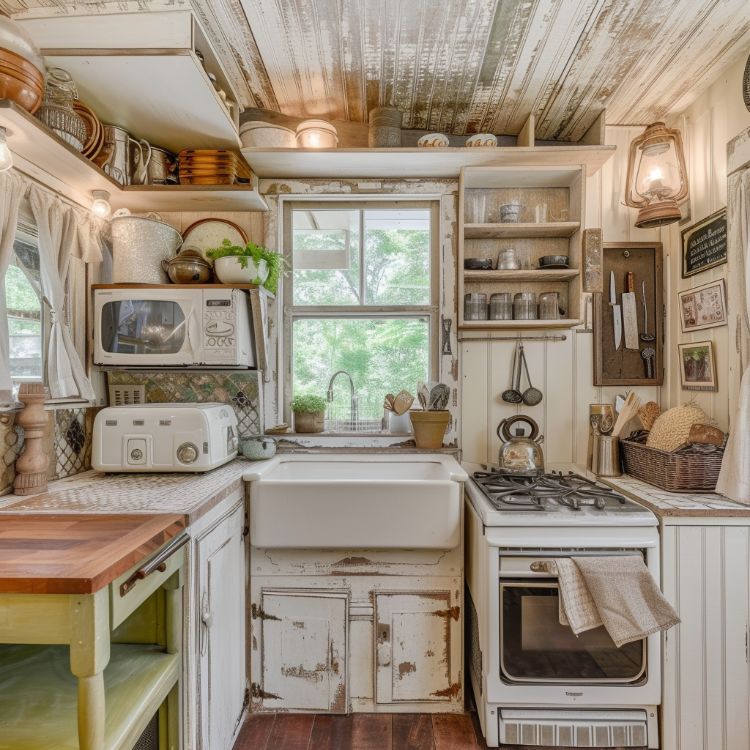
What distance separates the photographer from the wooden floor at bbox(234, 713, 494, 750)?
1748mm

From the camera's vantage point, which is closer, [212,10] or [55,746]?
[55,746]

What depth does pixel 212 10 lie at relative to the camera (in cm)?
171

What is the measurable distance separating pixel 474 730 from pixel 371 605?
60cm

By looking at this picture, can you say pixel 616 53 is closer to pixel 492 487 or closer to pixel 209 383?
pixel 492 487

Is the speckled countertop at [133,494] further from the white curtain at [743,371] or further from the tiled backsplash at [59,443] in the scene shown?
the white curtain at [743,371]

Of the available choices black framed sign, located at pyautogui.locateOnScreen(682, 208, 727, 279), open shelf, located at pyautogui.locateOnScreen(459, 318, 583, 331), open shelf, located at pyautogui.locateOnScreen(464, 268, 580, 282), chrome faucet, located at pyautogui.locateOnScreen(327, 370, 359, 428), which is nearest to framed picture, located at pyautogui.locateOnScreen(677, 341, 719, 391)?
black framed sign, located at pyautogui.locateOnScreen(682, 208, 727, 279)

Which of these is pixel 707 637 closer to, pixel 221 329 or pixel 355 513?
pixel 355 513

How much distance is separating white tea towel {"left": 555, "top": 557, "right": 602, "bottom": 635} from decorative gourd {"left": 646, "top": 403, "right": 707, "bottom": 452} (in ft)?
2.43

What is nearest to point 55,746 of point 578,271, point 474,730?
point 474,730

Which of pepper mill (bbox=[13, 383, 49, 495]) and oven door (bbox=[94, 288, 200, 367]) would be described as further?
oven door (bbox=[94, 288, 200, 367])

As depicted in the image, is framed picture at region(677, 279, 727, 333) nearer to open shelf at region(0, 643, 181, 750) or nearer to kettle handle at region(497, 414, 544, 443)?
kettle handle at region(497, 414, 544, 443)

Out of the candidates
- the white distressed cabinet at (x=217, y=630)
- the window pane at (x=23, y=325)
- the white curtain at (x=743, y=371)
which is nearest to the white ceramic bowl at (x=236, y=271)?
the window pane at (x=23, y=325)

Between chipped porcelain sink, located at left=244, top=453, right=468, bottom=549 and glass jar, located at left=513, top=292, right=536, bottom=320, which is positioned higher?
glass jar, located at left=513, top=292, right=536, bottom=320

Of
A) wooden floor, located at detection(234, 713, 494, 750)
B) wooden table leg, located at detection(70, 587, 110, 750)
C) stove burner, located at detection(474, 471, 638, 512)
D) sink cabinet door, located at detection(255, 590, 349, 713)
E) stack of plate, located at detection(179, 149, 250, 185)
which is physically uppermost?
stack of plate, located at detection(179, 149, 250, 185)
